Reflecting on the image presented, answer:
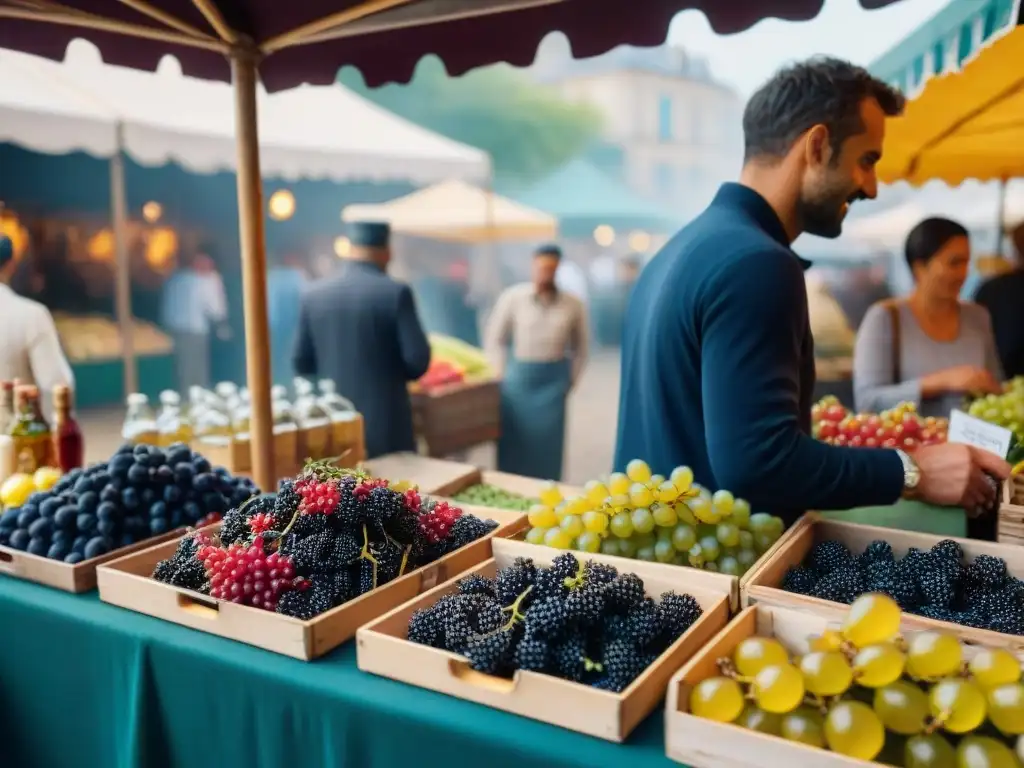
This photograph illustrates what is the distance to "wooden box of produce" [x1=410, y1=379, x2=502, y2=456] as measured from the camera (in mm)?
5281

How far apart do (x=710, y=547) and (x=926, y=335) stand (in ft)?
6.86

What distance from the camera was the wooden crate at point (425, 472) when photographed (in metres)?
2.79

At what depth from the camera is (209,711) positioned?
1366 millimetres

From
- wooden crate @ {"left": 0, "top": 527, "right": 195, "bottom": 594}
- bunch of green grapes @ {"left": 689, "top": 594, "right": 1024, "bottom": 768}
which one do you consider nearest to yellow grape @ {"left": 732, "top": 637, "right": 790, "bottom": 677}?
bunch of green grapes @ {"left": 689, "top": 594, "right": 1024, "bottom": 768}

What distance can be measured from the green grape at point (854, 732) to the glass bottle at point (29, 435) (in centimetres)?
203

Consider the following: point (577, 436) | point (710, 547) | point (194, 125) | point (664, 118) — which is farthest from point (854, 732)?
point (664, 118)

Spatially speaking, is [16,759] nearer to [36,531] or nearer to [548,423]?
[36,531]

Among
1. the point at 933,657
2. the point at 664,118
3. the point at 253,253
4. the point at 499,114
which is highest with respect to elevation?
the point at 664,118

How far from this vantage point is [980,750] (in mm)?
959

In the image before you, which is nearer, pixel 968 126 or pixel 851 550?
pixel 851 550

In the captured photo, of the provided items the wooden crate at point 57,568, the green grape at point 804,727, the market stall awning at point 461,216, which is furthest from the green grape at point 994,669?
the market stall awning at point 461,216

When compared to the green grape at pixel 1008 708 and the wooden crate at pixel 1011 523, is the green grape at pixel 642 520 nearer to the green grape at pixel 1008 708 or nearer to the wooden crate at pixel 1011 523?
the green grape at pixel 1008 708

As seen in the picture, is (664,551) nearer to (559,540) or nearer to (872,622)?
(559,540)

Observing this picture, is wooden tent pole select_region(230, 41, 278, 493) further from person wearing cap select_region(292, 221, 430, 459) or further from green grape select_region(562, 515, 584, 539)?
person wearing cap select_region(292, 221, 430, 459)
